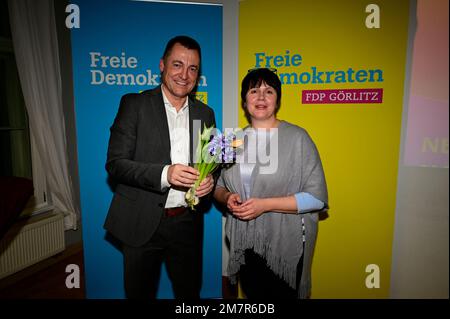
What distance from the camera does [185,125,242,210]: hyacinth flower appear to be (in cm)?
154

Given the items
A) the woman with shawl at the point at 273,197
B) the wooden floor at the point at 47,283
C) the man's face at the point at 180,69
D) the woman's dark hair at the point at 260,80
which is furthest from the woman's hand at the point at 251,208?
the wooden floor at the point at 47,283

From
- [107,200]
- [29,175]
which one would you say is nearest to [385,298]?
[107,200]

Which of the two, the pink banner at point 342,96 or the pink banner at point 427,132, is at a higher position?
the pink banner at point 342,96

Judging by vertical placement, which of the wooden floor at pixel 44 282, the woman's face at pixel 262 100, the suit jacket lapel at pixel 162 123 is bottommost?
the wooden floor at pixel 44 282

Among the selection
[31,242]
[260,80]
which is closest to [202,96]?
[260,80]

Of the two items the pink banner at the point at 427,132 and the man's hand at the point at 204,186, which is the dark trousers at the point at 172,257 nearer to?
the man's hand at the point at 204,186

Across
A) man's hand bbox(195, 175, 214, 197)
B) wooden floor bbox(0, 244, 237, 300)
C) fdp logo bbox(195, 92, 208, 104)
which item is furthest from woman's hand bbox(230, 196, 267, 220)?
wooden floor bbox(0, 244, 237, 300)

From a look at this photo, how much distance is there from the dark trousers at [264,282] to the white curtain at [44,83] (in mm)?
2548

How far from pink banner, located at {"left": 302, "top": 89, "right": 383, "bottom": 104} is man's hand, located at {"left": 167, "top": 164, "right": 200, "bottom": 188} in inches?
47.4

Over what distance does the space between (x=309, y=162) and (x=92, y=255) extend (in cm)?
197

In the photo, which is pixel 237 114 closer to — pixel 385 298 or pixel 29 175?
pixel 385 298

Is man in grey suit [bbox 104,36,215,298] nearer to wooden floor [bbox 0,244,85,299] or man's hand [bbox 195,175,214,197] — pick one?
man's hand [bbox 195,175,214,197]

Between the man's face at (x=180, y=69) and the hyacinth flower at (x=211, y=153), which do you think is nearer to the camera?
the hyacinth flower at (x=211, y=153)

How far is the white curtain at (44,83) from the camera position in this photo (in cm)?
268
